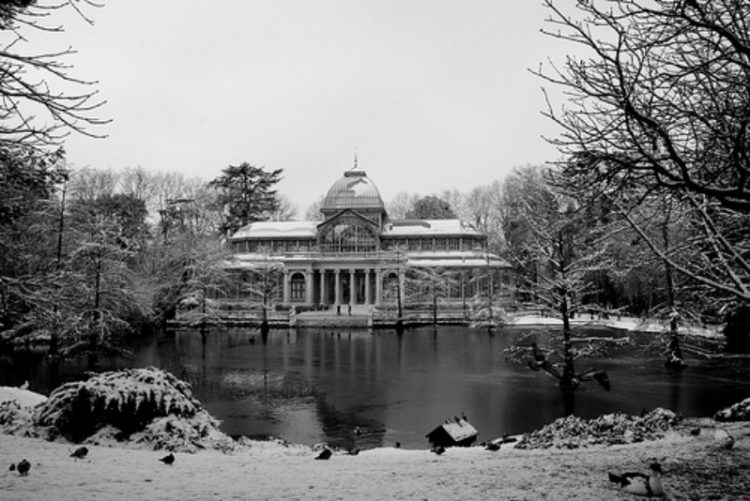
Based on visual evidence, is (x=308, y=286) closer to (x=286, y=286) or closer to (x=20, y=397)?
(x=286, y=286)

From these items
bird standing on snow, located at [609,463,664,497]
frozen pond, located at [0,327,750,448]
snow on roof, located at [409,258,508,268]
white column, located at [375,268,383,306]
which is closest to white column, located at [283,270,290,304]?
white column, located at [375,268,383,306]

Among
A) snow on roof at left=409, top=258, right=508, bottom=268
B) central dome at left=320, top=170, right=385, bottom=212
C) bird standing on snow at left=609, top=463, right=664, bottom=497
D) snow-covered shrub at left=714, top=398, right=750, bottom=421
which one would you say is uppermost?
central dome at left=320, top=170, right=385, bottom=212

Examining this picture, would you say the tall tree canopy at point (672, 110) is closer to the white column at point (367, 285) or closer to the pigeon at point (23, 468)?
the pigeon at point (23, 468)

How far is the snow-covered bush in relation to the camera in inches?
356

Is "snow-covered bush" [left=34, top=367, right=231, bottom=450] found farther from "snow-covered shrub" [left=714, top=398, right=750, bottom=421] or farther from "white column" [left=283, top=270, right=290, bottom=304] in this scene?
"white column" [left=283, top=270, right=290, bottom=304]

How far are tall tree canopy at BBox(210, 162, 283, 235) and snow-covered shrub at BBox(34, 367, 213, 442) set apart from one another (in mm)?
50805

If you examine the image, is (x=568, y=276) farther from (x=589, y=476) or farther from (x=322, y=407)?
(x=589, y=476)

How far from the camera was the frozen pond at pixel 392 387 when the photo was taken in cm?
1307

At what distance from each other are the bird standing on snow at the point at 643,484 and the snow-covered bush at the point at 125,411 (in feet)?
21.1

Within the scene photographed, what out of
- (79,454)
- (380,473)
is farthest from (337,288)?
(380,473)

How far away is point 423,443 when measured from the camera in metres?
11.5

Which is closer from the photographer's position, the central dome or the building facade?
the building facade

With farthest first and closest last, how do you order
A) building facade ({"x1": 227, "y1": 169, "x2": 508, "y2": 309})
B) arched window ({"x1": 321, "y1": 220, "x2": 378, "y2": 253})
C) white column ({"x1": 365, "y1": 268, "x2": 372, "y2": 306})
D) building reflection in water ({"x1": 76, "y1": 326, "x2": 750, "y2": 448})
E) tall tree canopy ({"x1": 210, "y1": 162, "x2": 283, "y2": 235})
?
tall tree canopy ({"x1": 210, "y1": 162, "x2": 283, "y2": 235}) → arched window ({"x1": 321, "y1": 220, "x2": 378, "y2": 253}) → white column ({"x1": 365, "y1": 268, "x2": 372, "y2": 306}) → building facade ({"x1": 227, "y1": 169, "x2": 508, "y2": 309}) → building reflection in water ({"x1": 76, "y1": 326, "x2": 750, "y2": 448})

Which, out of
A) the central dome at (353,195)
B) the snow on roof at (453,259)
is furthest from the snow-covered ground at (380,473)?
the central dome at (353,195)
